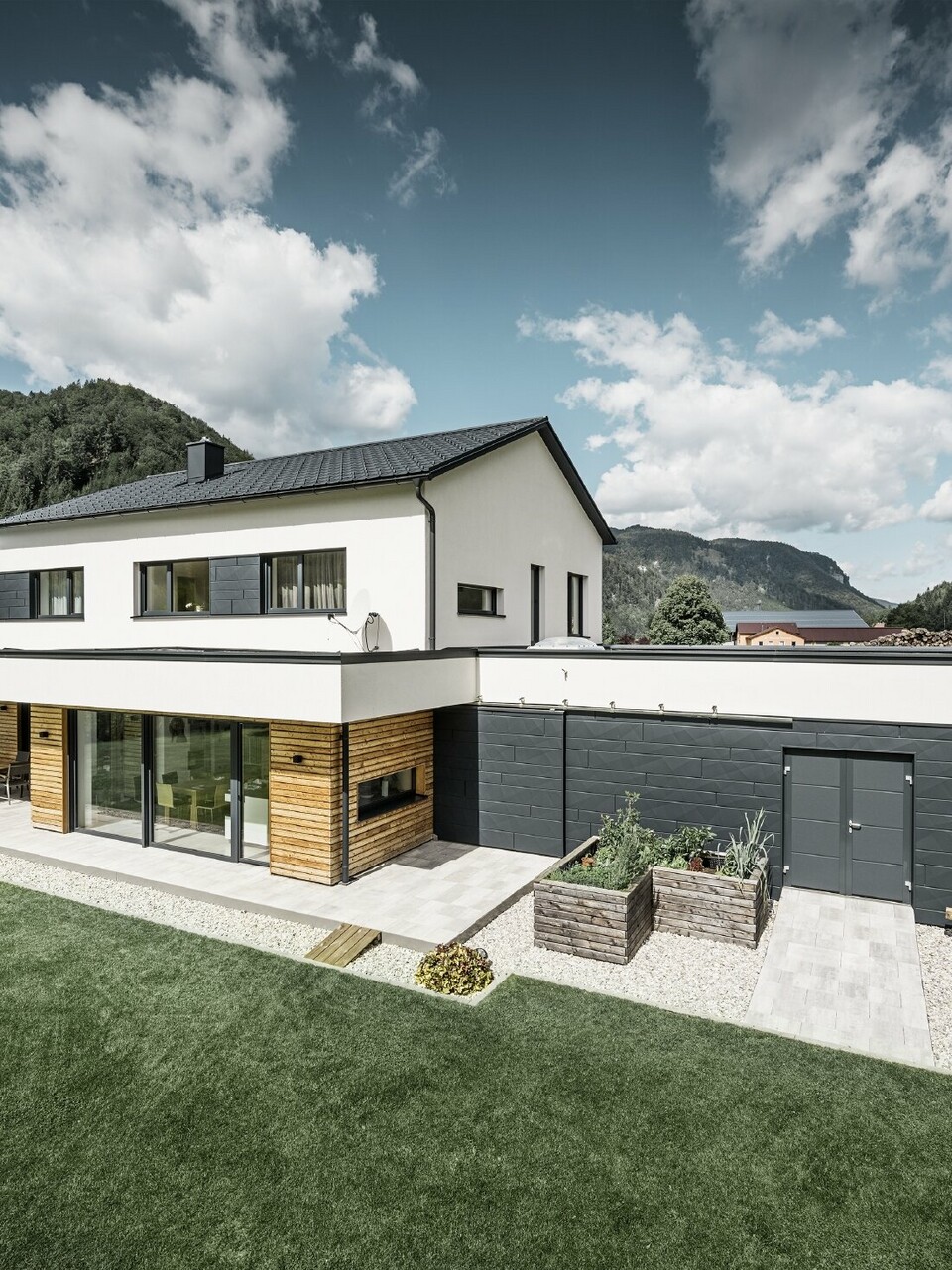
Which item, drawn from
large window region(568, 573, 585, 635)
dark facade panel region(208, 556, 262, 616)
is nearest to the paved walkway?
dark facade panel region(208, 556, 262, 616)

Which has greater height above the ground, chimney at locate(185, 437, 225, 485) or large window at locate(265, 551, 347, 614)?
chimney at locate(185, 437, 225, 485)

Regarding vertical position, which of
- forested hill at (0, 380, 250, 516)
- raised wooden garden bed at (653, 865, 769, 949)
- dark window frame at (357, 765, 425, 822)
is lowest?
raised wooden garden bed at (653, 865, 769, 949)

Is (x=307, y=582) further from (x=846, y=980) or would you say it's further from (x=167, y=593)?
(x=846, y=980)

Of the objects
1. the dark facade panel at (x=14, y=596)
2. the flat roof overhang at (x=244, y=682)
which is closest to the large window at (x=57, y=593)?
the dark facade panel at (x=14, y=596)

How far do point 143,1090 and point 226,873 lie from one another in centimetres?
522

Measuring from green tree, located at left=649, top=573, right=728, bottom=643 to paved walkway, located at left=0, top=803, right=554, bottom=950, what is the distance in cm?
4100

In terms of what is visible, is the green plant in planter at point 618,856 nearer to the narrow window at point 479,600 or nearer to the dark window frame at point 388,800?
the dark window frame at point 388,800

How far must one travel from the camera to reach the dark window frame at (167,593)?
14070 mm

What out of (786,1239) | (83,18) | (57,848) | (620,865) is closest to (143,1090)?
(786,1239)

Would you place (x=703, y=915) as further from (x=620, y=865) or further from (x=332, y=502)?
(x=332, y=502)

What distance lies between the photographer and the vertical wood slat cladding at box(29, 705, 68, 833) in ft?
41.5

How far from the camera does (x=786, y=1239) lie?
3.91 meters

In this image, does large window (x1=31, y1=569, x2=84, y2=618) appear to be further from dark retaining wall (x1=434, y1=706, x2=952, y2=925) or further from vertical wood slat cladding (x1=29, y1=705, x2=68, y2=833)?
dark retaining wall (x1=434, y1=706, x2=952, y2=925)

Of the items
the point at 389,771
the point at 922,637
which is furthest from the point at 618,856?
the point at 922,637
